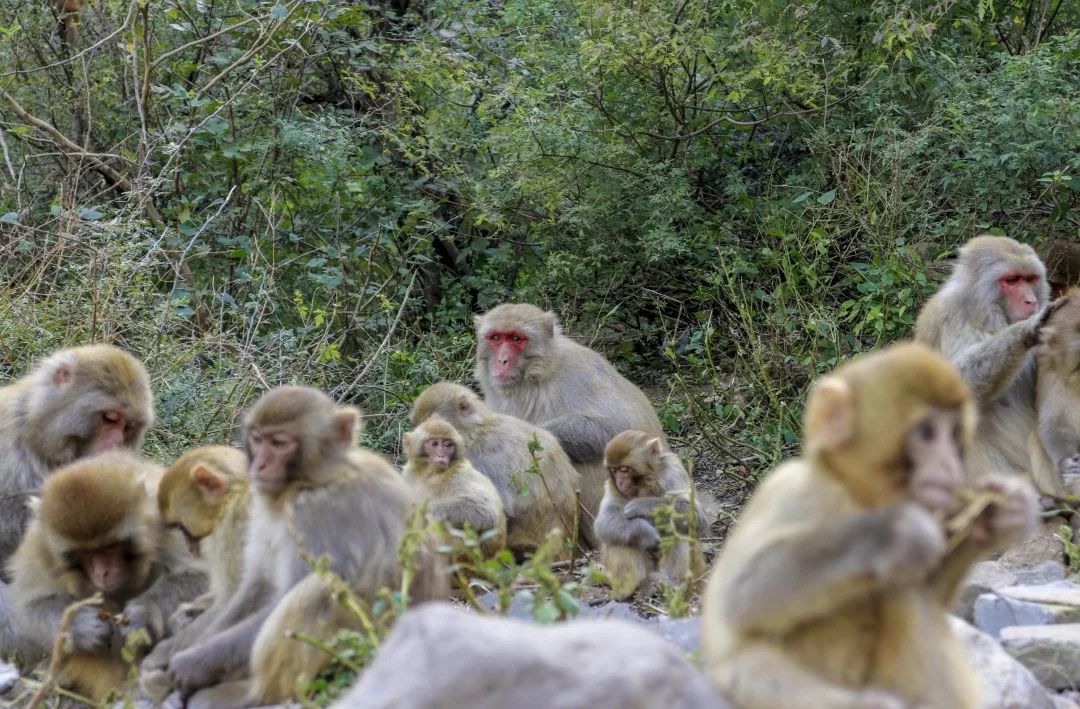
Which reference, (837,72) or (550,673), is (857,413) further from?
(837,72)

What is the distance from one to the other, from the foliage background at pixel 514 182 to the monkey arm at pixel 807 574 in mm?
5264

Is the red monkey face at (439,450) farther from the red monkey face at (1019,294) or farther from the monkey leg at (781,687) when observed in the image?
the monkey leg at (781,687)

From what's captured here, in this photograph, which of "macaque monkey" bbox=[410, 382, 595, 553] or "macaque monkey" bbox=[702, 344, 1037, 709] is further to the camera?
"macaque monkey" bbox=[410, 382, 595, 553]

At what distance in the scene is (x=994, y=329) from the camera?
722cm

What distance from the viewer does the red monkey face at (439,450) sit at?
22.0 ft

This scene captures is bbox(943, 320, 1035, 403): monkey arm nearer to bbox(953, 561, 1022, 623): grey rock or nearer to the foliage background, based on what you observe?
bbox(953, 561, 1022, 623): grey rock

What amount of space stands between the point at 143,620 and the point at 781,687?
284 centimetres

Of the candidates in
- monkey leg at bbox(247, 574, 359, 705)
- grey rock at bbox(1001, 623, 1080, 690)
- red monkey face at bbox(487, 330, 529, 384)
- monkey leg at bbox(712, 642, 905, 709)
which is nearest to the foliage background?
red monkey face at bbox(487, 330, 529, 384)

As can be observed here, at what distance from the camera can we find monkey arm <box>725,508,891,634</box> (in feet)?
8.61

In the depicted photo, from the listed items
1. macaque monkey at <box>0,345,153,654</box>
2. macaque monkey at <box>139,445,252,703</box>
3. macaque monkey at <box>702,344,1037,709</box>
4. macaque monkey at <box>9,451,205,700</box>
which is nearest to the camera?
macaque monkey at <box>702,344,1037,709</box>

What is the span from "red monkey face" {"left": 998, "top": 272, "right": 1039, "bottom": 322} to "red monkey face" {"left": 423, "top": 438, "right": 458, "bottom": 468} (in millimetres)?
2936

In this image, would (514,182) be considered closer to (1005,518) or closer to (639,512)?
(639,512)

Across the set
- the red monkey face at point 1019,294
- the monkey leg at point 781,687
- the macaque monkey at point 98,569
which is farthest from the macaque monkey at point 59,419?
the red monkey face at point 1019,294

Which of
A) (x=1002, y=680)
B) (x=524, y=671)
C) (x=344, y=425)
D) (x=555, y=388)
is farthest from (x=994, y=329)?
(x=524, y=671)
